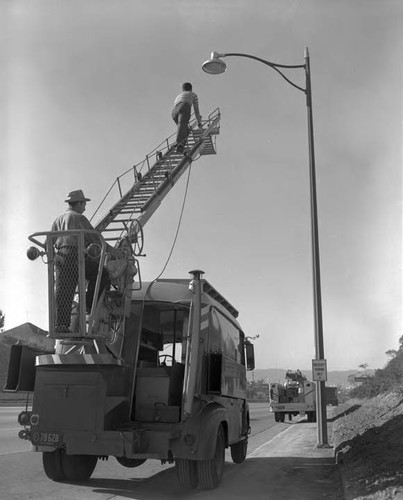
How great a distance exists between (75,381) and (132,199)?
3.96m

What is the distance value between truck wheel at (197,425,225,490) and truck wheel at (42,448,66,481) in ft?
6.82

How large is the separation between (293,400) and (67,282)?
936 inches

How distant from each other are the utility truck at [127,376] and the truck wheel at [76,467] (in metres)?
0.01

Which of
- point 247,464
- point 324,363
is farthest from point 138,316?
point 324,363

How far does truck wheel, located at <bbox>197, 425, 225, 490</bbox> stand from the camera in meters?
7.40

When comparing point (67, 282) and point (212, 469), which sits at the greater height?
point (67, 282)

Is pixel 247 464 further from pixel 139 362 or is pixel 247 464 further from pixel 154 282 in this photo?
pixel 154 282

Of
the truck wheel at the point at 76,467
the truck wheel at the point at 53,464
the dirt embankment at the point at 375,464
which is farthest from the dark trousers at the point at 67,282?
the dirt embankment at the point at 375,464

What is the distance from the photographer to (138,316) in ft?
25.1

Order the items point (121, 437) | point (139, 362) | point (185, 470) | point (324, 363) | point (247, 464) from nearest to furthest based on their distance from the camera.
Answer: point (121, 437)
point (185, 470)
point (139, 362)
point (247, 464)
point (324, 363)

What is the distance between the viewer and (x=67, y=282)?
676 centimetres

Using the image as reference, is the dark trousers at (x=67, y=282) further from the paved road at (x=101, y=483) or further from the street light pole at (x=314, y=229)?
the street light pole at (x=314, y=229)

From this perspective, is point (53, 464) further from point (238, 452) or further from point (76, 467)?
point (238, 452)

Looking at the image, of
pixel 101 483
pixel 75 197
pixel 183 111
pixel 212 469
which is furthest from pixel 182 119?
pixel 101 483
